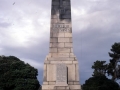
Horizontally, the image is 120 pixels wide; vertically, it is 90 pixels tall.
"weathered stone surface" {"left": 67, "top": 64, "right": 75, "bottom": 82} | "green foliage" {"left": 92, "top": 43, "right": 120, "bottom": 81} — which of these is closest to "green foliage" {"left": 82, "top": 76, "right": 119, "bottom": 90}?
"green foliage" {"left": 92, "top": 43, "right": 120, "bottom": 81}

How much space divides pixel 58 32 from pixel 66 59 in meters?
1.63

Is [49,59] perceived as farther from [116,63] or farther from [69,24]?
[116,63]

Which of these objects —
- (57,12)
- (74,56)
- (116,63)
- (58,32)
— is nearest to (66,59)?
(74,56)

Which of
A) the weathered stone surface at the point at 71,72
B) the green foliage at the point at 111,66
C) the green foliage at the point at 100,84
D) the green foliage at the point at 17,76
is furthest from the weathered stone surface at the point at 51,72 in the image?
the green foliage at the point at 111,66

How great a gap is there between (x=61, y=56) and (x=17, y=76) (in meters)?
17.0

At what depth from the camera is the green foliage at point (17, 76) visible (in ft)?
91.7

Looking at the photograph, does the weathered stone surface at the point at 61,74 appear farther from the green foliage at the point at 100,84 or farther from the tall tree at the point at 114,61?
the tall tree at the point at 114,61

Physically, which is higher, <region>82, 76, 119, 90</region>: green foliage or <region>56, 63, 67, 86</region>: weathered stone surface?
<region>56, 63, 67, 86</region>: weathered stone surface

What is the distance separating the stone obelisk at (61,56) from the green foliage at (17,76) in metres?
15.6

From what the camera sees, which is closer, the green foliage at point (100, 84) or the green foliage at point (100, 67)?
the green foliage at point (100, 84)

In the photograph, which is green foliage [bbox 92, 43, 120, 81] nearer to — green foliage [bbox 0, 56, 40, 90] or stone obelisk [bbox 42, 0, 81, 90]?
green foliage [bbox 0, 56, 40, 90]

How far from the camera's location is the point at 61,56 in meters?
13.0

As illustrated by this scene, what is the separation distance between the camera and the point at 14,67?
29844 mm

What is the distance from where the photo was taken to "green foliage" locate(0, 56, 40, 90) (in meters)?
27.9
